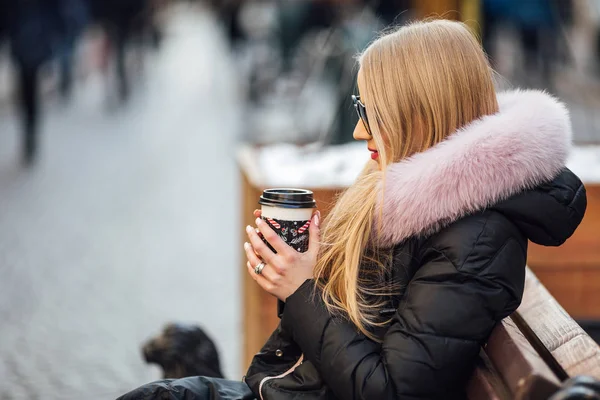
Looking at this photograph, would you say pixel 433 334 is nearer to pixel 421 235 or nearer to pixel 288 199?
pixel 421 235

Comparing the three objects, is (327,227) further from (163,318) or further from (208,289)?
(208,289)

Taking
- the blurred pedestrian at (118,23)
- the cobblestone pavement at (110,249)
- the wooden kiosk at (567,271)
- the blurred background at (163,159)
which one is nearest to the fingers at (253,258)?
the blurred background at (163,159)

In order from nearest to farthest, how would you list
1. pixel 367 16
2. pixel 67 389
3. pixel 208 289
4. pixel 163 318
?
pixel 67 389 < pixel 163 318 < pixel 208 289 < pixel 367 16

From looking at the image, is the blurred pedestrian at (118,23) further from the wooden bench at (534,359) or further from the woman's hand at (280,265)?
the wooden bench at (534,359)

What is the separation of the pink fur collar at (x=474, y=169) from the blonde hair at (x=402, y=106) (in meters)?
0.06

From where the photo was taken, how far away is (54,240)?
646cm

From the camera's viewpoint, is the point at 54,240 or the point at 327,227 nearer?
the point at 327,227

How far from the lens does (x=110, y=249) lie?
20.4ft

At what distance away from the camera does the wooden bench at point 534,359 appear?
65.7 inches

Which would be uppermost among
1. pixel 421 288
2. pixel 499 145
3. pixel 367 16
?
pixel 367 16

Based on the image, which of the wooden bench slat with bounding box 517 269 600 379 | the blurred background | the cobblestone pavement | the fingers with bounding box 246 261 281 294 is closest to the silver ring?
the fingers with bounding box 246 261 281 294

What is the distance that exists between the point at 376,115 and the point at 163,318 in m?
2.95

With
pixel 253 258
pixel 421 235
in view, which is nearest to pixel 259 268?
pixel 253 258

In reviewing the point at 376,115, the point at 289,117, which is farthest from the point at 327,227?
the point at 289,117
